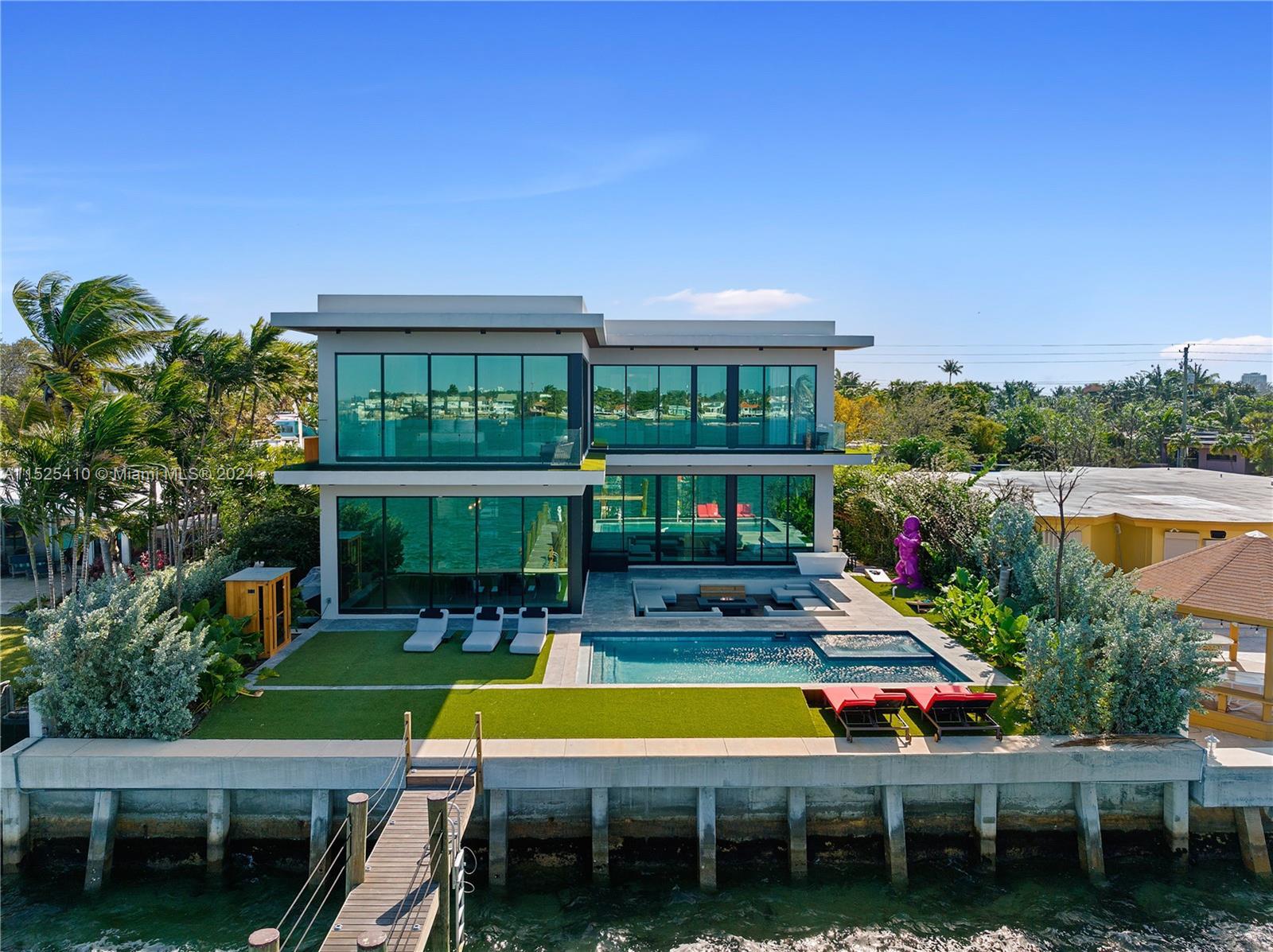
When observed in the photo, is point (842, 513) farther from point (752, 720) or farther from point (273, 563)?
point (273, 563)

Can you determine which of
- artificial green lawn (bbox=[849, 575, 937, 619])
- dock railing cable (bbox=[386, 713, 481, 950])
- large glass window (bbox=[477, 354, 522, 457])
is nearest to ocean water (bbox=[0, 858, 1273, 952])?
dock railing cable (bbox=[386, 713, 481, 950])

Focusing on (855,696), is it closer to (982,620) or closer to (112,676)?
(982,620)

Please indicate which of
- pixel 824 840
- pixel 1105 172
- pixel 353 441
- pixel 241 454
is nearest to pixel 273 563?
pixel 241 454

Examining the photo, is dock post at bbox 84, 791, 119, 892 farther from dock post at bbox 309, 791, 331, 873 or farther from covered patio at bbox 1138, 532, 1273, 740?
covered patio at bbox 1138, 532, 1273, 740

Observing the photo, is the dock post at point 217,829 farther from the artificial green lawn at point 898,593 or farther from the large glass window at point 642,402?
the large glass window at point 642,402

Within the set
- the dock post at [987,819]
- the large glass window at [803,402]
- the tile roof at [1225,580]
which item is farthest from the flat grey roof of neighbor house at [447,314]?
the tile roof at [1225,580]

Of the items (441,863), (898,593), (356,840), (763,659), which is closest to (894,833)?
(763,659)
